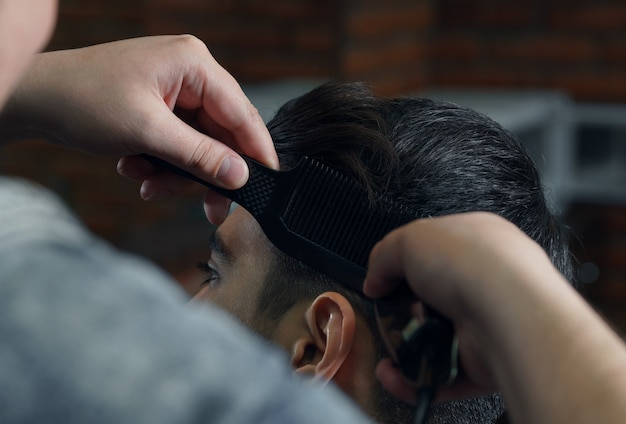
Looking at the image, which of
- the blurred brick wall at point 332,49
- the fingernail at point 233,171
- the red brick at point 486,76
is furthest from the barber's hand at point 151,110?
the red brick at point 486,76

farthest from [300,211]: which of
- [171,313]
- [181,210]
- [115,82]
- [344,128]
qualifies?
[181,210]

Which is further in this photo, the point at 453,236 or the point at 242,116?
the point at 242,116

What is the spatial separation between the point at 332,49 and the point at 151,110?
2.10 metres

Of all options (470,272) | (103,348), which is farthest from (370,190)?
(103,348)

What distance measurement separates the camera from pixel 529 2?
3.58 metres

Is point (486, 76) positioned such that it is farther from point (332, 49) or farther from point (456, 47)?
point (332, 49)

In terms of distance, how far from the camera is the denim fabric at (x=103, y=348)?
40 cm

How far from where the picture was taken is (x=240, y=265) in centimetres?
125

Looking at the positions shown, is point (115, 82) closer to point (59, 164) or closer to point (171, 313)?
point (171, 313)

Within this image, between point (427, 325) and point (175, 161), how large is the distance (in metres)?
0.46

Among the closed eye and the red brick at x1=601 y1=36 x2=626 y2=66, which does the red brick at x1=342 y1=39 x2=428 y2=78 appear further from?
the closed eye

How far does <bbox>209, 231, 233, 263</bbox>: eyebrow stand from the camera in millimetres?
1262

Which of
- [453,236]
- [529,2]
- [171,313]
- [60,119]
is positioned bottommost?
[529,2]

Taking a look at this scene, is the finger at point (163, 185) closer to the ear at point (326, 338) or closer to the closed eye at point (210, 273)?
the closed eye at point (210, 273)
